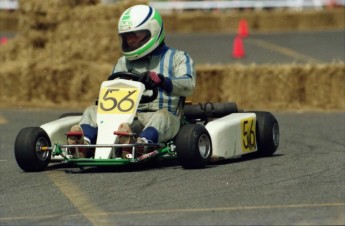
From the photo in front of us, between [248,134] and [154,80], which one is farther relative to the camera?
[248,134]

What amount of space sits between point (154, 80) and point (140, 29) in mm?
675

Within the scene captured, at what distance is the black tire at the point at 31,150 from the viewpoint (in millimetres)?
9180

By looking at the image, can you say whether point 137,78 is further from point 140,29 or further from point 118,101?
point 140,29

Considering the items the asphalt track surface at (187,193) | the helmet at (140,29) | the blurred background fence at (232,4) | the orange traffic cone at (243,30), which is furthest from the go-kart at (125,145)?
the blurred background fence at (232,4)

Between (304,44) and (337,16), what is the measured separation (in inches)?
187

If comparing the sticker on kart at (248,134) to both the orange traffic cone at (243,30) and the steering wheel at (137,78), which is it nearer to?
the steering wheel at (137,78)

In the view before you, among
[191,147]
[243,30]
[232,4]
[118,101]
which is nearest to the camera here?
[191,147]

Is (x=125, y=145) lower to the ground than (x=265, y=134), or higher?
higher

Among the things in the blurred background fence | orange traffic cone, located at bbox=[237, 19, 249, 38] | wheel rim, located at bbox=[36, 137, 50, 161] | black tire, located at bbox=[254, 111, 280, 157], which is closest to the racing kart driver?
wheel rim, located at bbox=[36, 137, 50, 161]

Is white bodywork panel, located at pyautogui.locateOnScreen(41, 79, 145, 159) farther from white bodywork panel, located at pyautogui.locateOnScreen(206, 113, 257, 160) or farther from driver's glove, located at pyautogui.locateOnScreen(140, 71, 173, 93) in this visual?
white bodywork panel, located at pyautogui.locateOnScreen(206, 113, 257, 160)

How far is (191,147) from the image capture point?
9.05 metres

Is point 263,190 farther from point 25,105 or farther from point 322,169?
point 25,105

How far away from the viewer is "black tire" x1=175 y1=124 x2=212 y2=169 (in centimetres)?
906

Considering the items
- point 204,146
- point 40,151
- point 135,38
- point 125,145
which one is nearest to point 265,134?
point 204,146
